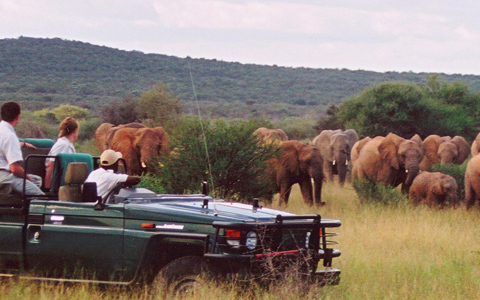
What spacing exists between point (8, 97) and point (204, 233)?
158ft

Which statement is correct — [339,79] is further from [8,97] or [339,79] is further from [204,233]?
[204,233]

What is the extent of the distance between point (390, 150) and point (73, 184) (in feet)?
49.5

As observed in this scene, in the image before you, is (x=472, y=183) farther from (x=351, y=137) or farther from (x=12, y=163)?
(x=351, y=137)

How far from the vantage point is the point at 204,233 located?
6930 millimetres

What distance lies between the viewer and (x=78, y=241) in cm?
722

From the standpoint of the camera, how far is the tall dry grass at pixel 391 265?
23.5ft

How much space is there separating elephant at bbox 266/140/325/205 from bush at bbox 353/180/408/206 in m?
0.93

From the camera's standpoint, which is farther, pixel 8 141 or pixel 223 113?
pixel 223 113

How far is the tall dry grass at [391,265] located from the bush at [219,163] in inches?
64.6

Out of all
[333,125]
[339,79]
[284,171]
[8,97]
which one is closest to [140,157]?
[284,171]

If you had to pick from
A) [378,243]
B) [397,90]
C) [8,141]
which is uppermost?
[397,90]

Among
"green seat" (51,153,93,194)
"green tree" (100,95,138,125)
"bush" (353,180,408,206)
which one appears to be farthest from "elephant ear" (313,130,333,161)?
"green seat" (51,153,93,194)

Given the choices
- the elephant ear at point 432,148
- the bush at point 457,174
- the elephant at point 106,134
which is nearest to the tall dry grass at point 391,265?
the bush at point 457,174

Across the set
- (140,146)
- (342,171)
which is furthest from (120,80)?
(140,146)
